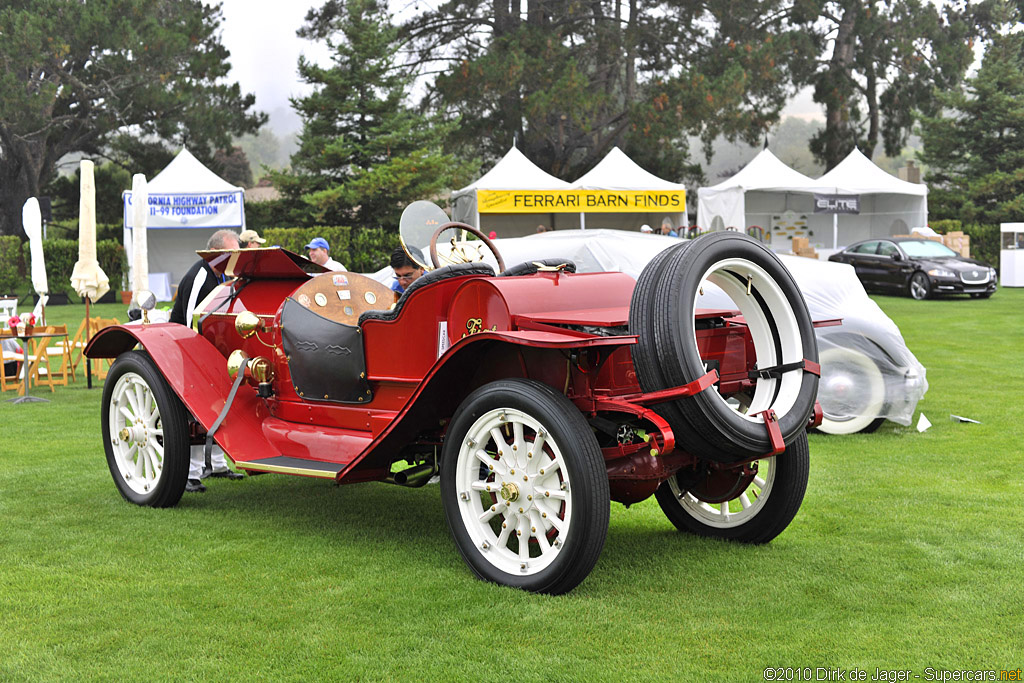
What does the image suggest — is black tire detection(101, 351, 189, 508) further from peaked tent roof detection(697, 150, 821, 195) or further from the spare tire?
peaked tent roof detection(697, 150, 821, 195)

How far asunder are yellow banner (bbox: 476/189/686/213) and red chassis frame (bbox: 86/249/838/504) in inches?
714

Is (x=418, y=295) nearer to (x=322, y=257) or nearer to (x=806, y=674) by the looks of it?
(x=806, y=674)

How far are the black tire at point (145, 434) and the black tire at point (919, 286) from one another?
17.8 meters

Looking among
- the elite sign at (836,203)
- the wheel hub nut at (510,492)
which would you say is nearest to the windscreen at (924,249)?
the elite sign at (836,203)

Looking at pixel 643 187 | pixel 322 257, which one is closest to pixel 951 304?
pixel 643 187

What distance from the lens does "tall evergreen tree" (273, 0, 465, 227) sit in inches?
1077

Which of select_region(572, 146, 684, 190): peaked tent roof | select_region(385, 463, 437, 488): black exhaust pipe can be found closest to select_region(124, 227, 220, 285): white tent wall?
select_region(572, 146, 684, 190): peaked tent roof

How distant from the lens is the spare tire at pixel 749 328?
352 cm

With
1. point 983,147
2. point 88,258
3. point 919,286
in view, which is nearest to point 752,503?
point 88,258

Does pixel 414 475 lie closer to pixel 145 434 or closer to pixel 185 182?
pixel 145 434

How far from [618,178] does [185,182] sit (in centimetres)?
1066

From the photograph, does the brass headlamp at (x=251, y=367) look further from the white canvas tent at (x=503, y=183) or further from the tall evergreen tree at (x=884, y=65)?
the tall evergreen tree at (x=884, y=65)

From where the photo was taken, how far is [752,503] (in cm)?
455

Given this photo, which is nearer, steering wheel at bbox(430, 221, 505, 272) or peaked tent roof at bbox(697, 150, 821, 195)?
steering wheel at bbox(430, 221, 505, 272)
